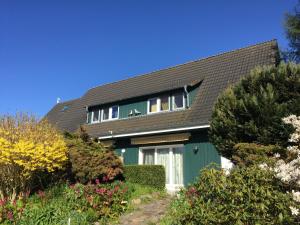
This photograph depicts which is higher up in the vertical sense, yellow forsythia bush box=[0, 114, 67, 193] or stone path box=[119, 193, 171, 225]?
yellow forsythia bush box=[0, 114, 67, 193]

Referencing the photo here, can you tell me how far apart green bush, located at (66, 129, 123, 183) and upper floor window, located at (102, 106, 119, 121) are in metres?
8.26

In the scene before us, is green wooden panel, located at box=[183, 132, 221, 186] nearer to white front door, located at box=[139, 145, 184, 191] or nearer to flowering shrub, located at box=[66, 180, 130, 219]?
white front door, located at box=[139, 145, 184, 191]

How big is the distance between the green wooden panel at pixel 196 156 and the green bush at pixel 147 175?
1.63m

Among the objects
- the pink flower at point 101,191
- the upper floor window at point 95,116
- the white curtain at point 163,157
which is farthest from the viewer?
the upper floor window at point 95,116

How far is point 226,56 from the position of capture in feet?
70.0

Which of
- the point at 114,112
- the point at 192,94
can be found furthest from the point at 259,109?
the point at 114,112

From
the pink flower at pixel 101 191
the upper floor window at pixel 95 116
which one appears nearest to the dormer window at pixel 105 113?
the upper floor window at pixel 95 116

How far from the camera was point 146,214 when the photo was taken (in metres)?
11.2

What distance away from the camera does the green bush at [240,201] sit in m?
6.37

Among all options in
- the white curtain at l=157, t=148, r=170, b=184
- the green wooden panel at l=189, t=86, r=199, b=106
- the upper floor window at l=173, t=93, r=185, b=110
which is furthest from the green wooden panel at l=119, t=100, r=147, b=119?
the green wooden panel at l=189, t=86, r=199, b=106

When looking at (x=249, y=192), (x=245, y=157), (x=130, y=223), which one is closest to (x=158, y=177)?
(x=130, y=223)

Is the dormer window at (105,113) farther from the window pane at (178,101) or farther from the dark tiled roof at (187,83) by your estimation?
the window pane at (178,101)

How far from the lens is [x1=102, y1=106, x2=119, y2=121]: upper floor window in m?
23.0

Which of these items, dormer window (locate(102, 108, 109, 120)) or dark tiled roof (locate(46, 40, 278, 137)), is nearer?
dark tiled roof (locate(46, 40, 278, 137))
